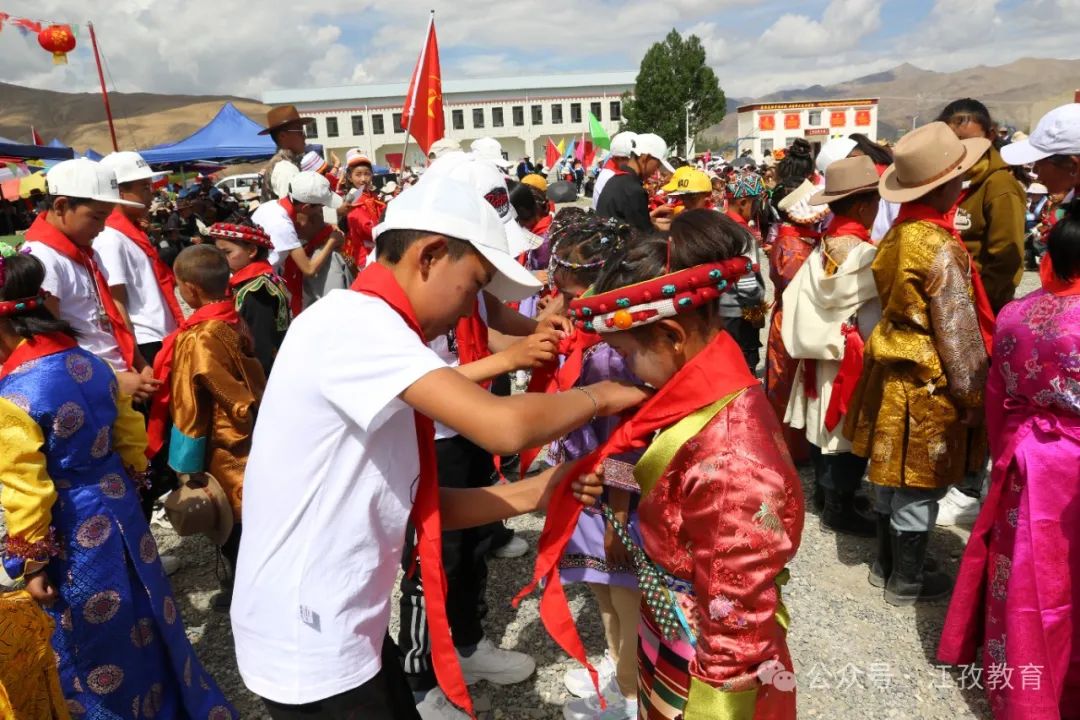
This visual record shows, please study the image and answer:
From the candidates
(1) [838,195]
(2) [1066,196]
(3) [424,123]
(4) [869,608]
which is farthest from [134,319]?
(2) [1066,196]

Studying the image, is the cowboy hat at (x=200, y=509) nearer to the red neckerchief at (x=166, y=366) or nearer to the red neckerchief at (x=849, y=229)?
the red neckerchief at (x=166, y=366)

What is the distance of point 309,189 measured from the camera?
16.8ft

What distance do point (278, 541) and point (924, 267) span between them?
2.62 m

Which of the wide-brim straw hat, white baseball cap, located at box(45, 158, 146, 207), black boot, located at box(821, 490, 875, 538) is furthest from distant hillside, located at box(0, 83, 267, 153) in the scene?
the wide-brim straw hat

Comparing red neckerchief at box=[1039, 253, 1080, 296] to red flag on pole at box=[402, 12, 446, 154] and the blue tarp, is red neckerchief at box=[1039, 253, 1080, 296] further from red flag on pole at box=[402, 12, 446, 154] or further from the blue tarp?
the blue tarp

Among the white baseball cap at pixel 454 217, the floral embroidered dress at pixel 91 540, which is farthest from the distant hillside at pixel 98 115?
the white baseball cap at pixel 454 217

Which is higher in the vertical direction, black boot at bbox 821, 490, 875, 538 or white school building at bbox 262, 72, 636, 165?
white school building at bbox 262, 72, 636, 165

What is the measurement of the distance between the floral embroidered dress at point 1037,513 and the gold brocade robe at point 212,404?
3.15 metres

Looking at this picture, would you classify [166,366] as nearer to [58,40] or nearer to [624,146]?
[624,146]

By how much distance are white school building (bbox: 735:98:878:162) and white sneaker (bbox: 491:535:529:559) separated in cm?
5719

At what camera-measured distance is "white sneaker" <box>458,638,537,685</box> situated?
314 cm

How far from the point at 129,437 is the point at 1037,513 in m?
3.27

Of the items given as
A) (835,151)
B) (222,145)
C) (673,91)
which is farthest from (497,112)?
(835,151)

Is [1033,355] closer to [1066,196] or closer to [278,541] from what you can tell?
[1066,196]
